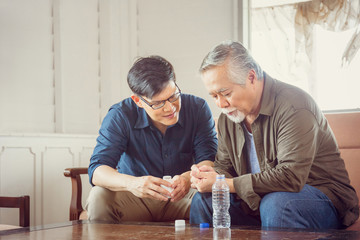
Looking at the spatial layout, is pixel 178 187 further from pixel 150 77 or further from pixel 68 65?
pixel 68 65

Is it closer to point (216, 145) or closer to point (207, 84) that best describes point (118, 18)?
point (216, 145)

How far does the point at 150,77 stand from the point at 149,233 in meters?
0.94

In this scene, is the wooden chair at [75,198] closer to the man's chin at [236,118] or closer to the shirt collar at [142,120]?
the shirt collar at [142,120]

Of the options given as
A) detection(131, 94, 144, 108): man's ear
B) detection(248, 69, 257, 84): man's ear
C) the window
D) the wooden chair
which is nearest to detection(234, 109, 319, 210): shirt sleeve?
detection(248, 69, 257, 84): man's ear

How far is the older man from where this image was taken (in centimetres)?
175

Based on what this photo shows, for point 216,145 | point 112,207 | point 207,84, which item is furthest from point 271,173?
point 112,207

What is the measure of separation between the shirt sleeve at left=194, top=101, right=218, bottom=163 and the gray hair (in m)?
0.54

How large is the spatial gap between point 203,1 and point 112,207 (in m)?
2.18

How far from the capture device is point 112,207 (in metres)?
2.29

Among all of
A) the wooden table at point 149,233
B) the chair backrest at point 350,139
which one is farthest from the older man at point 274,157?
the chair backrest at point 350,139

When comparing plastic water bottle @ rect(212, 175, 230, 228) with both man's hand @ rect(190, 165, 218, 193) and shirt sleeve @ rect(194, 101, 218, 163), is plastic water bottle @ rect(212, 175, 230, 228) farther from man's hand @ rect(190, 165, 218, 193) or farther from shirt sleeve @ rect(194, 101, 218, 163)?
shirt sleeve @ rect(194, 101, 218, 163)

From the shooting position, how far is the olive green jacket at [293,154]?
70.0 inches

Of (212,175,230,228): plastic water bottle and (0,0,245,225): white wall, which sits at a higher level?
(0,0,245,225): white wall

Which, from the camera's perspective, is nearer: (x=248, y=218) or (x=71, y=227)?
(x=71, y=227)
